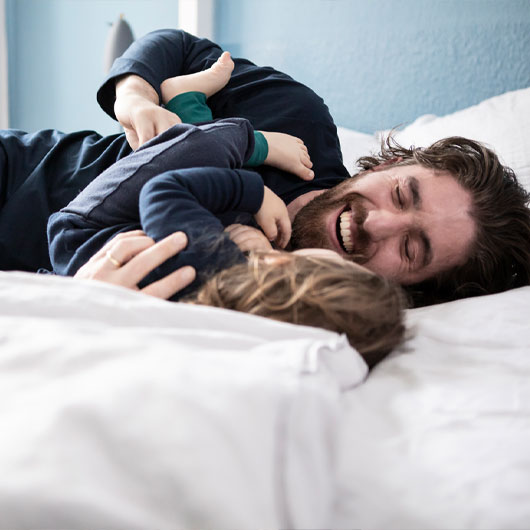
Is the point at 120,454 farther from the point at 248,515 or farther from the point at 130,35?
the point at 130,35

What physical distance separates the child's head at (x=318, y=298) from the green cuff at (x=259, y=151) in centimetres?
44

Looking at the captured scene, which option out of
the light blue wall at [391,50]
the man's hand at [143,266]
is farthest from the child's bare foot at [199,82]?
the light blue wall at [391,50]

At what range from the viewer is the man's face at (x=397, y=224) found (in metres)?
1.05

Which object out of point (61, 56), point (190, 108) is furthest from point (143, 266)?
point (61, 56)

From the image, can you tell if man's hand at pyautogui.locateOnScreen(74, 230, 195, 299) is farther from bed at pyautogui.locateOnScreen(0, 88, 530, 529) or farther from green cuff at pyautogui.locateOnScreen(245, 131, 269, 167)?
green cuff at pyautogui.locateOnScreen(245, 131, 269, 167)

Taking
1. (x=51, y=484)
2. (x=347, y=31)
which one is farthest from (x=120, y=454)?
(x=347, y=31)

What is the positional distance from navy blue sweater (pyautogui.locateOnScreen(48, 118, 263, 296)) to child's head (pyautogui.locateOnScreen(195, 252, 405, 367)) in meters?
0.06

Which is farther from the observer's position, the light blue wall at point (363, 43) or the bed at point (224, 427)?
the light blue wall at point (363, 43)

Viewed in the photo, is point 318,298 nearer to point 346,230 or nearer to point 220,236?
point 220,236

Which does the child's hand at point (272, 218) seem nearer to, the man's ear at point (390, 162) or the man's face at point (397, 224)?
the man's face at point (397, 224)

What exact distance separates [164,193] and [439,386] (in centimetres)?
43

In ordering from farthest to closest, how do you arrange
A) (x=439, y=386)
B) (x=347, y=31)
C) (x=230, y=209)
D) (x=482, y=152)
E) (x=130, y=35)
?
(x=130, y=35)
(x=347, y=31)
(x=482, y=152)
(x=230, y=209)
(x=439, y=386)

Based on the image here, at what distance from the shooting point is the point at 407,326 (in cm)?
73

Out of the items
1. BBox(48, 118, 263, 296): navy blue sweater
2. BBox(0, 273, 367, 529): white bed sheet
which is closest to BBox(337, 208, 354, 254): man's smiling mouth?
BBox(48, 118, 263, 296): navy blue sweater
